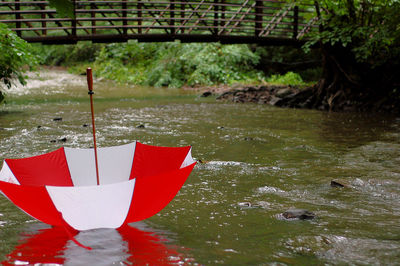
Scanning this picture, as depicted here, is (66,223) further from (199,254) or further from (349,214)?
(349,214)

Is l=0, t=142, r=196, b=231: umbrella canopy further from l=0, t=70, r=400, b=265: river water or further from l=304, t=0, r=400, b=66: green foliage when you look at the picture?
l=304, t=0, r=400, b=66: green foliage

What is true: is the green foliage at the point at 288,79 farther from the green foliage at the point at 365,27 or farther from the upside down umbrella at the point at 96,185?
the upside down umbrella at the point at 96,185

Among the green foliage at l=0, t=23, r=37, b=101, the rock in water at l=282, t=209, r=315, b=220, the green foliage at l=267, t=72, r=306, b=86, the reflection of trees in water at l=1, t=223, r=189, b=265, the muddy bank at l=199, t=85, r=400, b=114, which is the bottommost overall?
the reflection of trees in water at l=1, t=223, r=189, b=265

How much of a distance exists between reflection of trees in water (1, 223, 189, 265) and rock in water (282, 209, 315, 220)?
3.99ft

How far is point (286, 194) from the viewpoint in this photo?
5.06 metres

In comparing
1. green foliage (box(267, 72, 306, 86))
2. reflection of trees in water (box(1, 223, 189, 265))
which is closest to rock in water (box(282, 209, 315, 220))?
reflection of trees in water (box(1, 223, 189, 265))

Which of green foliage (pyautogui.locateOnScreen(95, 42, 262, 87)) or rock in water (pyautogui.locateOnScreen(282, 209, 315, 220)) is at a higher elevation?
green foliage (pyautogui.locateOnScreen(95, 42, 262, 87))

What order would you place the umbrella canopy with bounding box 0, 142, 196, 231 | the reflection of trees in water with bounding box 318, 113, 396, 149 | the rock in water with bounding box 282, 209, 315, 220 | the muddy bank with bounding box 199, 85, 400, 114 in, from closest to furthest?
the umbrella canopy with bounding box 0, 142, 196, 231 < the rock in water with bounding box 282, 209, 315, 220 < the reflection of trees in water with bounding box 318, 113, 396, 149 < the muddy bank with bounding box 199, 85, 400, 114

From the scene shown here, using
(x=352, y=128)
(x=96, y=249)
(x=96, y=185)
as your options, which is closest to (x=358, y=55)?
(x=352, y=128)

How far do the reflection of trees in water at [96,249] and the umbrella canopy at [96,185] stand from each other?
231 millimetres

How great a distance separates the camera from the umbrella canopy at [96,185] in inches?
125

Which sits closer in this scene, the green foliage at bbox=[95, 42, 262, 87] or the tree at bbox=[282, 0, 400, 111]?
the tree at bbox=[282, 0, 400, 111]

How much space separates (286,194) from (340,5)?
9.08 m

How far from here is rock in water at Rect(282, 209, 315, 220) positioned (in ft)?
13.8
